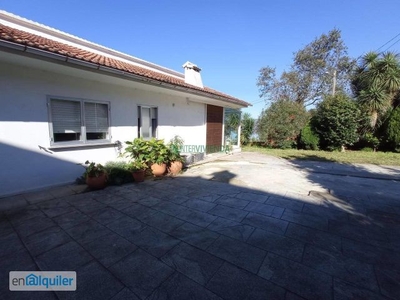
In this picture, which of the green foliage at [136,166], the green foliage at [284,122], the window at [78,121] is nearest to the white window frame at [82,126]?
the window at [78,121]

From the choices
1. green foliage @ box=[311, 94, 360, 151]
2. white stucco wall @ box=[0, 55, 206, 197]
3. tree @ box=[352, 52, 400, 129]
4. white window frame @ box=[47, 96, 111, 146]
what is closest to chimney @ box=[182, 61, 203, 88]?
white stucco wall @ box=[0, 55, 206, 197]

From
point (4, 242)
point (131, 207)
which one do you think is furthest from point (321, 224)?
point (4, 242)

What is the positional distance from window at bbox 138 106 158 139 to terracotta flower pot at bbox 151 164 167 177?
1.73 m

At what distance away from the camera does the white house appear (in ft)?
13.9

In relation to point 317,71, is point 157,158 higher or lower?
lower

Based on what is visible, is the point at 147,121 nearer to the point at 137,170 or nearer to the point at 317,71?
the point at 137,170

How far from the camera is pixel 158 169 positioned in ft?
20.8

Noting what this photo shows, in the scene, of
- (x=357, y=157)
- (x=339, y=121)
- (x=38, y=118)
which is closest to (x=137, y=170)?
(x=38, y=118)

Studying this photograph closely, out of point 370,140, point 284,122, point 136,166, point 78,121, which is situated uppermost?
point 284,122

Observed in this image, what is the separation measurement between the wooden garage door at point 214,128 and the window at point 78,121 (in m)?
6.29

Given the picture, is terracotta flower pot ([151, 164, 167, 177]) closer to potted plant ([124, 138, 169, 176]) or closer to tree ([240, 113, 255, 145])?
potted plant ([124, 138, 169, 176])

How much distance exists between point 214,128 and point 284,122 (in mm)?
6784

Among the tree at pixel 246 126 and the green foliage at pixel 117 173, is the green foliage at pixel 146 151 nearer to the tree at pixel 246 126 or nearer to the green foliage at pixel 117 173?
the green foliage at pixel 117 173

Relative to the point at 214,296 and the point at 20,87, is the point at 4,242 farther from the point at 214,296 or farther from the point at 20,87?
the point at 20,87
